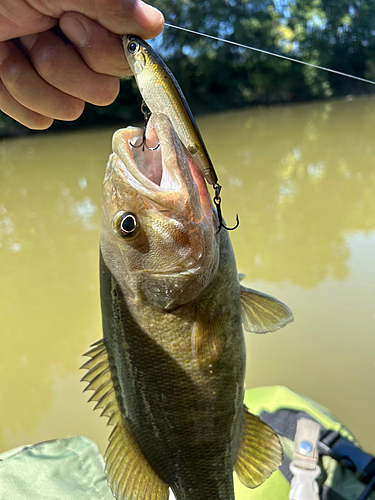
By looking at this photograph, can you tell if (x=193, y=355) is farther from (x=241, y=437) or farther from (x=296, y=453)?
(x=296, y=453)

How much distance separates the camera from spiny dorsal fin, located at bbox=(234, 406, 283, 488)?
5.14ft

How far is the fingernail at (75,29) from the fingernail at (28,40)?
0.21 meters

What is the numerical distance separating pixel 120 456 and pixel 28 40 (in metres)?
1.70

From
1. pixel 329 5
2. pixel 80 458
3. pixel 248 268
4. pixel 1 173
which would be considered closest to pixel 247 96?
pixel 329 5

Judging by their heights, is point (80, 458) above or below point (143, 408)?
below

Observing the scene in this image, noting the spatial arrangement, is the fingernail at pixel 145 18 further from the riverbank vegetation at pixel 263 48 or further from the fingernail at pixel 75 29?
the riverbank vegetation at pixel 263 48

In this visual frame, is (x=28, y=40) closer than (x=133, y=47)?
No

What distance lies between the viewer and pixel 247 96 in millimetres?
29062

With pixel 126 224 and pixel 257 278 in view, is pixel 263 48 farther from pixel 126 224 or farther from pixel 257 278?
pixel 126 224

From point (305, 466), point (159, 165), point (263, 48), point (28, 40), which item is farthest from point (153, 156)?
point (263, 48)

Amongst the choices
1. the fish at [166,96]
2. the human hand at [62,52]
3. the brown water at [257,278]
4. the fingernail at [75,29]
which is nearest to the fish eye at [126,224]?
the fish at [166,96]

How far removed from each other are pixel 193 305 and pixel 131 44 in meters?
0.83

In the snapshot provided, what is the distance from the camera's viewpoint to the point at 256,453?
1.59 metres

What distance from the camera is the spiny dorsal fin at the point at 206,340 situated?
137 cm
